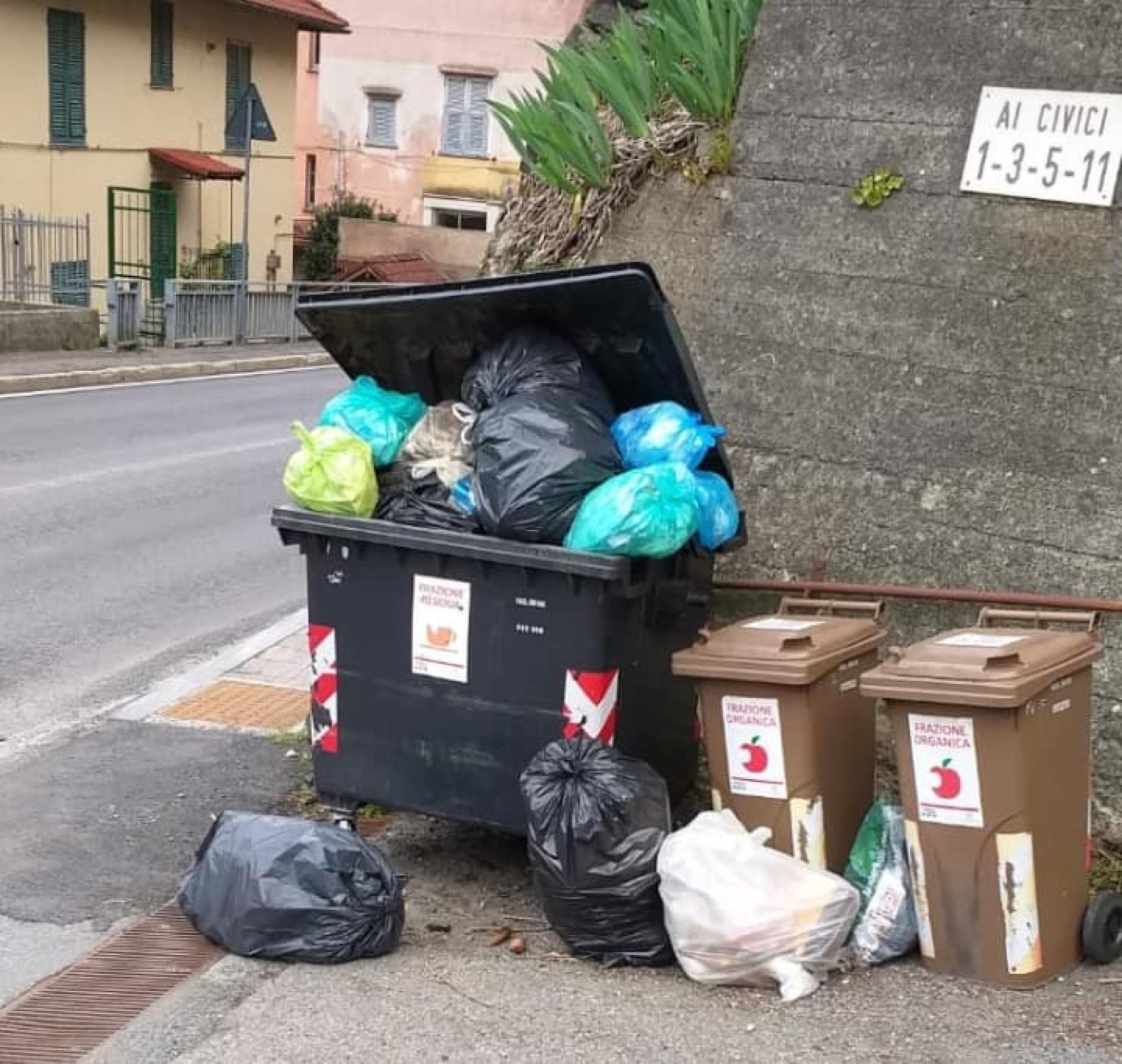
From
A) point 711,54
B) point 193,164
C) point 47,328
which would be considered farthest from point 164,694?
point 193,164

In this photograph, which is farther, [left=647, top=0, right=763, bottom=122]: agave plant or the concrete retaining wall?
the concrete retaining wall

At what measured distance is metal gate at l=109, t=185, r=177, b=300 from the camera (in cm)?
2659

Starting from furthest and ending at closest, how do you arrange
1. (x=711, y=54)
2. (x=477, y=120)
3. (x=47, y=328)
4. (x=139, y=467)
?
(x=477, y=120)
(x=47, y=328)
(x=139, y=467)
(x=711, y=54)

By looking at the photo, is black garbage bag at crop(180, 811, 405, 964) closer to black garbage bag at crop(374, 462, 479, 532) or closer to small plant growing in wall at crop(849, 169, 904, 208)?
black garbage bag at crop(374, 462, 479, 532)

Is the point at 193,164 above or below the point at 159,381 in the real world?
above

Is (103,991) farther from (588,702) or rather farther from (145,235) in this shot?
(145,235)

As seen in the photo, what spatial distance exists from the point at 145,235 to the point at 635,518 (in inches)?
973

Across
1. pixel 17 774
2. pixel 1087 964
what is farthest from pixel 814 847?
pixel 17 774

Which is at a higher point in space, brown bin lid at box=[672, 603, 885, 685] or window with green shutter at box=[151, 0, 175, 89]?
window with green shutter at box=[151, 0, 175, 89]

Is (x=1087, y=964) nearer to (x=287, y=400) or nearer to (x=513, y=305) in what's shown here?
(x=513, y=305)

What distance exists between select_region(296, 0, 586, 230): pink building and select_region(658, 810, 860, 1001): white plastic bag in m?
33.4

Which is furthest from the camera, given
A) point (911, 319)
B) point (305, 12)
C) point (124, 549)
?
point (305, 12)

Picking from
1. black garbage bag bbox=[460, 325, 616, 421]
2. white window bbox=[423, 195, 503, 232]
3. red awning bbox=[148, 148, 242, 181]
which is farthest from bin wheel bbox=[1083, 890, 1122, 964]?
white window bbox=[423, 195, 503, 232]

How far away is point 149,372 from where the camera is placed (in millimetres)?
19438
